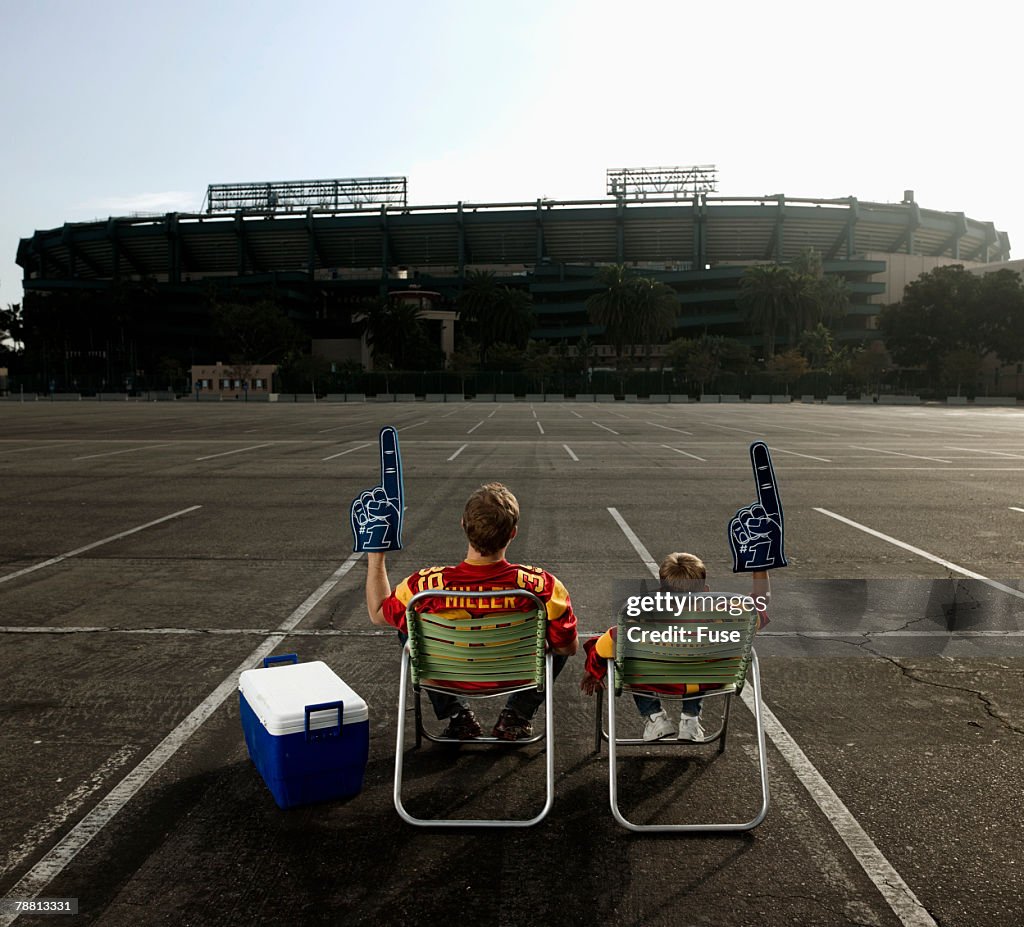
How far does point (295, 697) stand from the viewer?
3.96 m

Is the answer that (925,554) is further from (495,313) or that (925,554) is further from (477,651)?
(495,313)

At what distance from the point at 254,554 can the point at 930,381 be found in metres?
103

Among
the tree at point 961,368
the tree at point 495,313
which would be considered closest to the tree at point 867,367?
the tree at point 961,368

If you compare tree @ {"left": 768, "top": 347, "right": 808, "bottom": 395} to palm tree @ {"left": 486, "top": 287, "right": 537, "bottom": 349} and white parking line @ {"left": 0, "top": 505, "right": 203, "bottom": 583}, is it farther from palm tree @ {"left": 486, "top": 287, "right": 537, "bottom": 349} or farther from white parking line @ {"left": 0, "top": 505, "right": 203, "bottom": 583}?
white parking line @ {"left": 0, "top": 505, "right": 203, "bottom": 583}

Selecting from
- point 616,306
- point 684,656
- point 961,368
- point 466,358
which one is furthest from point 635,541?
point 616,306

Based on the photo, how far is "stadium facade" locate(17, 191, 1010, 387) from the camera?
426 ft

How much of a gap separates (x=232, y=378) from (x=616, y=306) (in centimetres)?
4550

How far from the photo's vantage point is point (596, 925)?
308 cm

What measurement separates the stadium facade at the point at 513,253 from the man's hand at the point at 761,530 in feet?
423

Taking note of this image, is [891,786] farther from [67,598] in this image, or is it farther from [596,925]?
[67,598]

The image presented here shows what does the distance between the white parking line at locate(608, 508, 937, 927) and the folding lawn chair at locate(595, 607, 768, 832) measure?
37 cm

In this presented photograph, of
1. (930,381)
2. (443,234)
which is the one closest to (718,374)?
(930,381)

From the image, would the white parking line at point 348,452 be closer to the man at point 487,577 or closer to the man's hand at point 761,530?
the man at point 487,577

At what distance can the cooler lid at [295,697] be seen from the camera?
3797mm
